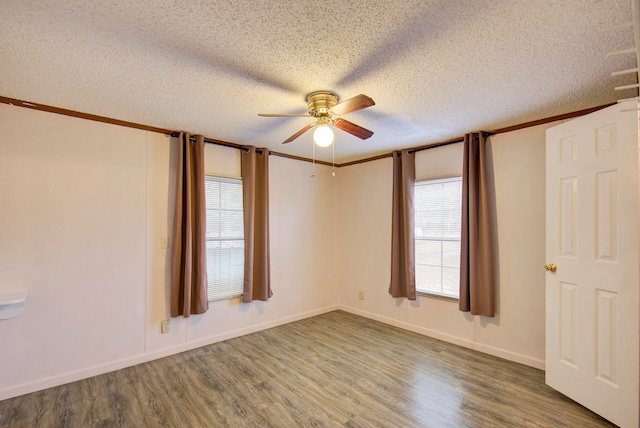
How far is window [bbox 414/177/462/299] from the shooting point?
12.1 ft

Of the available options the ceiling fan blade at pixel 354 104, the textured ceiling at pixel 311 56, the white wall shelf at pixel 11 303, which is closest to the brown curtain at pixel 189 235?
the textured ceiling at pixel 311 56

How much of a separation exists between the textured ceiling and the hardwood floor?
2447 millimetres

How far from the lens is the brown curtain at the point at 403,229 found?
157 inches

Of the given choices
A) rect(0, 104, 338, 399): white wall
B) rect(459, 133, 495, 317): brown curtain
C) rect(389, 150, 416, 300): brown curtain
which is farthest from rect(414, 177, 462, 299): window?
rect(0, 104, 338, 399): white wall

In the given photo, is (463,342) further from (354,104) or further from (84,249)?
(84,249)

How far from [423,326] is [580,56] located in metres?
3.18

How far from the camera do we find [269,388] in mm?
2656

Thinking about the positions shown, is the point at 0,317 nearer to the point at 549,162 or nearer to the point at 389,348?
the point at 389,348

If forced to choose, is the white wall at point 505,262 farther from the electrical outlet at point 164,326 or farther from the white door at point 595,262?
the electrical outlet at point 164,326

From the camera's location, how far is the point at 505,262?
10.7 ft

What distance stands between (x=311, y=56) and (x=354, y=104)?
409mm

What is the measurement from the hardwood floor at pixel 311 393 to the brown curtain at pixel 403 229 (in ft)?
2.65

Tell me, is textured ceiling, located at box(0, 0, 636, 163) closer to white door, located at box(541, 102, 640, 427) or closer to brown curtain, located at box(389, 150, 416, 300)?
white door, located at box(541, 102, 640, 427)

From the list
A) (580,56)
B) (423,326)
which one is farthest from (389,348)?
(580,56)
